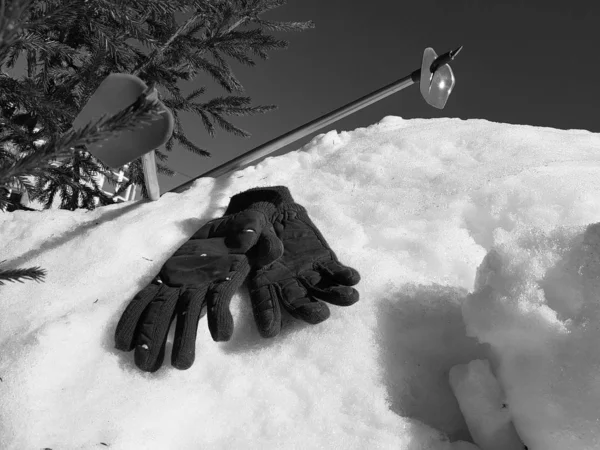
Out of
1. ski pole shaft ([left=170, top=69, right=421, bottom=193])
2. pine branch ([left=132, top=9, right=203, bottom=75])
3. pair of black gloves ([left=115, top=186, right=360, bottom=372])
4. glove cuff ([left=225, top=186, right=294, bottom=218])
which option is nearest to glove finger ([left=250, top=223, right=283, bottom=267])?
pair of black gloves ([left=115, top=186, right=360, bottom=372])

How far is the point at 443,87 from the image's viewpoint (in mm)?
2279

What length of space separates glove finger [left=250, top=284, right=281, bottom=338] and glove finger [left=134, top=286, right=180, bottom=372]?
266mm

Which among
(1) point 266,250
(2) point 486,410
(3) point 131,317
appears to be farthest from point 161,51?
(2) point 486,410

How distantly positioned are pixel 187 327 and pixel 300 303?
348 mm

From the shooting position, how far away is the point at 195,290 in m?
1.37

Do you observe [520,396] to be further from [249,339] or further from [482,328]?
[249,339]

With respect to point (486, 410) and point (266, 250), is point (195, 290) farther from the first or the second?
point (486, 410)

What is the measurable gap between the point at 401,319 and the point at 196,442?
0.68 m

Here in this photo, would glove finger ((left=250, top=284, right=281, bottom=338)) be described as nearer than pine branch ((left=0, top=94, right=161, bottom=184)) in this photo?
No

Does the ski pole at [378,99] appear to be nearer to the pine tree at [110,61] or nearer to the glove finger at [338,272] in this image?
the pine tree at [110,61]

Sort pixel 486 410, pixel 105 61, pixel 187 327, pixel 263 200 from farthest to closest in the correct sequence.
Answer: pixel 105 61
pixel 263 200
pixel 187 327
pixel 486 410

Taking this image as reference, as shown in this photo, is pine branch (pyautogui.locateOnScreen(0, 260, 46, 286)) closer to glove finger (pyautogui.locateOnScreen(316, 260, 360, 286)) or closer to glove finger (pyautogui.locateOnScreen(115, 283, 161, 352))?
glove finger (pyautogui.locateOnScreen(115, 283, 161, 352))

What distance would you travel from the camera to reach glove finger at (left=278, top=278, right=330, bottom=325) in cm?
125

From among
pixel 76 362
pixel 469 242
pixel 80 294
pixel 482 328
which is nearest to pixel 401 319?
pixel 482 328
